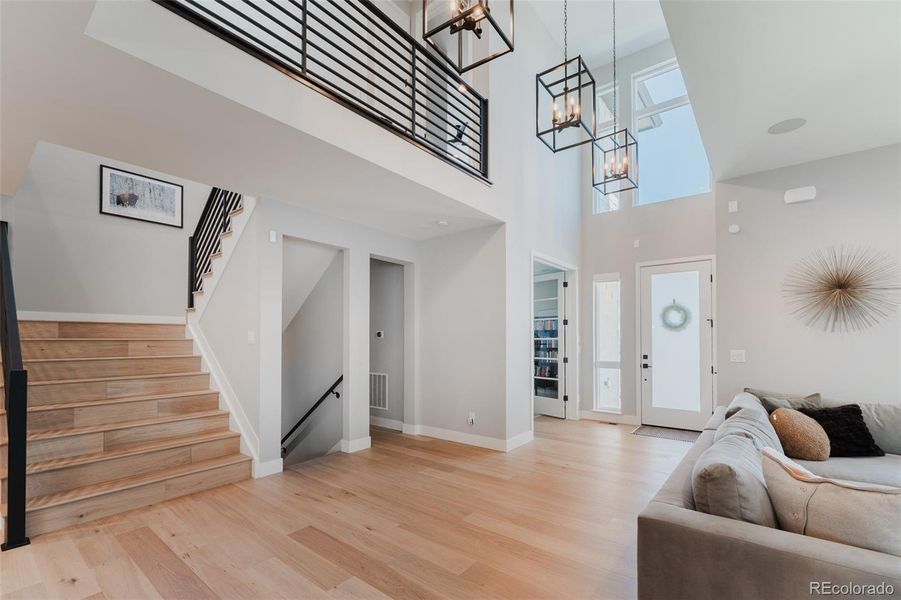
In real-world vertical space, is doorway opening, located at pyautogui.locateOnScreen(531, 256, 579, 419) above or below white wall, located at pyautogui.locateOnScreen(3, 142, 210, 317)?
below

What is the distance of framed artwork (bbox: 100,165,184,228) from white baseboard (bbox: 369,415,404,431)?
367 cm

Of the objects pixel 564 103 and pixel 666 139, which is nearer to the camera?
pixel 564 103

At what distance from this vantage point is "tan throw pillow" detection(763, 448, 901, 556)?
1313mm

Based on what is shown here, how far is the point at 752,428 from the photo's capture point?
8.08ft

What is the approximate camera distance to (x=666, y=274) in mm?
5965

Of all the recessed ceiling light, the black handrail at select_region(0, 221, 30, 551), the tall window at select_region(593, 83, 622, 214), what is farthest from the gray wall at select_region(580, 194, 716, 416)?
the black handrail at select_region(0, 221, 30, 551)

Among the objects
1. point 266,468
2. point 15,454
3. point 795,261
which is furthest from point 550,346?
point 15,454

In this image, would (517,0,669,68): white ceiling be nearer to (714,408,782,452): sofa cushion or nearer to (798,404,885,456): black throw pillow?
(798,404,885,456): black throw pillow

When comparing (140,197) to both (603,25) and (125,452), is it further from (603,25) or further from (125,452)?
(603,25)

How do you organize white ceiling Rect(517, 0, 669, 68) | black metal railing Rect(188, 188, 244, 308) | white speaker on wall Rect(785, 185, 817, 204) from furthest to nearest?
white ceiling Rect(517, 0, 669, 68) → black metal railing Rect(188, 188, 244, 308) → white speaker on wall Rect(785, 185, 817, 204)

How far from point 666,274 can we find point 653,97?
2735 millimetres

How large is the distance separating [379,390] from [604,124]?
5.39 m

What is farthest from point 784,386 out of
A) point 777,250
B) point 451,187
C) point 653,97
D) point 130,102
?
point 130,102

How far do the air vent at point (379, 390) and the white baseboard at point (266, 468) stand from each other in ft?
6.68
